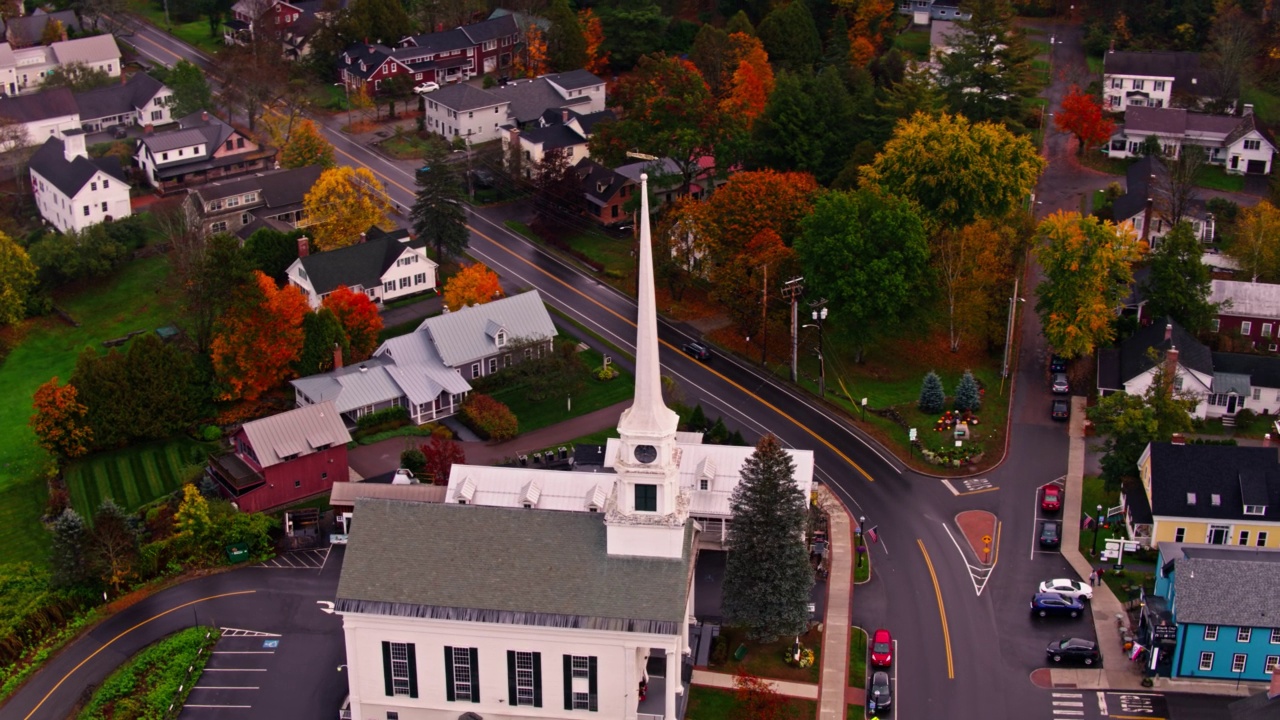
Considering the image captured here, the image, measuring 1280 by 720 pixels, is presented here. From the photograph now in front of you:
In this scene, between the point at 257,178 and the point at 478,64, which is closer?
the point at 257,178

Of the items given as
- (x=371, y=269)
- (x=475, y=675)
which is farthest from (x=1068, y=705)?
(x=371, y=269)

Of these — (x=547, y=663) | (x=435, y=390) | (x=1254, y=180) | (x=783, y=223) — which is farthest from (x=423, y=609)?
(x=1254, y=180)

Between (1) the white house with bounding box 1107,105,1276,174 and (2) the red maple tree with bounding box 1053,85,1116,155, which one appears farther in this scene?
(2) the red maple tree with bounding box 1053,85,1116,155

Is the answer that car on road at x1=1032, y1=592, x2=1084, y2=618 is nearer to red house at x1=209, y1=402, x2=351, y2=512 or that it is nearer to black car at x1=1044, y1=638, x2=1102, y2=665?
black car at x1=1044, y1=638, x2=1102, y2=665

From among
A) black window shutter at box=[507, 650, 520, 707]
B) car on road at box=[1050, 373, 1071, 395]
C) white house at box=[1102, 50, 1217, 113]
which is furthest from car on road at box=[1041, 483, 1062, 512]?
white house at box=[1102, 50, 1217, 113]

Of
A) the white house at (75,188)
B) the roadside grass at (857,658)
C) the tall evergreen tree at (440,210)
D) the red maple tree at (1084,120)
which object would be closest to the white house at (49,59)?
the white house at (75,188)

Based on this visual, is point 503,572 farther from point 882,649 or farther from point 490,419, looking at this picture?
point 490,419

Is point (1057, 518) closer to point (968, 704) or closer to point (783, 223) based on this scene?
point (968, 704)
